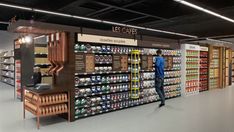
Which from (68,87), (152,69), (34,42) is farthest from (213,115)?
(34,42)

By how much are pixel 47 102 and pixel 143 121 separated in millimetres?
2492

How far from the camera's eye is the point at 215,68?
12.1 m

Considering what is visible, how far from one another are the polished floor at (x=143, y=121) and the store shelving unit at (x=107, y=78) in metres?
0.35

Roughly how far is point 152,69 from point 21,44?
5.54 meters

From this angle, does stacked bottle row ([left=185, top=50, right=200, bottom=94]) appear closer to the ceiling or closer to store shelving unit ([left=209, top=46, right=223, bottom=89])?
store shelving unit ([left=209, top=46, right=223, bottom=89])

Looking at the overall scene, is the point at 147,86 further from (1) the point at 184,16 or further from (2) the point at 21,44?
(1) the point at 184,16

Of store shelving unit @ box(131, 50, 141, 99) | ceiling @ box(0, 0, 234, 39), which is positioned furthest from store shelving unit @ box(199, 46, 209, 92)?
store shelving unit @ box(131, 50, 141, 99)

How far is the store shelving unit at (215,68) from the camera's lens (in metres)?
11.7

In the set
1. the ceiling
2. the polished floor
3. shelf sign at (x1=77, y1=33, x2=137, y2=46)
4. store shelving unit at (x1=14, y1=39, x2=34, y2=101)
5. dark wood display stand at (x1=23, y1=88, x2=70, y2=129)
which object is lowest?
the polished floor

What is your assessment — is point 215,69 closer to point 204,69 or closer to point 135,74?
point 204,69

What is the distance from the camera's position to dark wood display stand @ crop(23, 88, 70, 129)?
5027 mm

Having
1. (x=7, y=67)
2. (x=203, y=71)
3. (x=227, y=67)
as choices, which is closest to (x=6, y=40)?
(x=7, y=67)

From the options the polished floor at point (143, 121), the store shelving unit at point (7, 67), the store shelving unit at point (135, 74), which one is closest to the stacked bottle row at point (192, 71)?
the polished floor at point (143, 121)

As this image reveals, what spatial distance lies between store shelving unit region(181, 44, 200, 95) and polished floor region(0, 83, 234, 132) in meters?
2.17
